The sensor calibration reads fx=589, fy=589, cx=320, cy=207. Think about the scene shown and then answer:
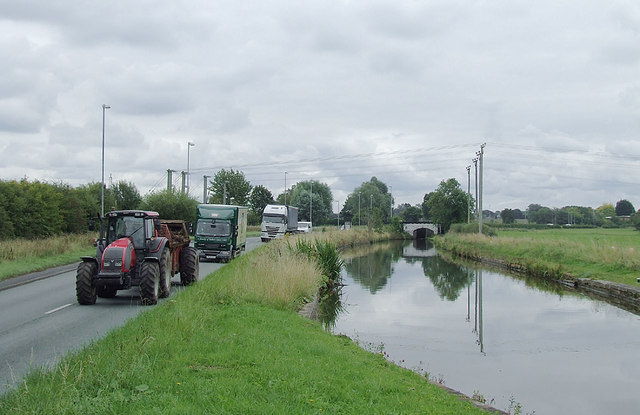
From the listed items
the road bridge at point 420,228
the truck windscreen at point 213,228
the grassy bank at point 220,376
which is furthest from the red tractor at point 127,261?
the road bridge at point 420,228

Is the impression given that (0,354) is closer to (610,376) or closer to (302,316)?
(302,316)

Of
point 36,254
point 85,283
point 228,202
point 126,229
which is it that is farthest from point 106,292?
point 228,202

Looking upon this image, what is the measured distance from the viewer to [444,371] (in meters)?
12.6

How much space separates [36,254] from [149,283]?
53.8 ft

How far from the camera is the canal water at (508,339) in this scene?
11281mm

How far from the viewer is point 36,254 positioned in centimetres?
2823

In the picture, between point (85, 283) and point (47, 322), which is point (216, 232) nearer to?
point (85, 283)

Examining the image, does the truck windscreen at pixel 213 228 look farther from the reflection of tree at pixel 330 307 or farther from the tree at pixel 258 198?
the tree at pixel 258 198

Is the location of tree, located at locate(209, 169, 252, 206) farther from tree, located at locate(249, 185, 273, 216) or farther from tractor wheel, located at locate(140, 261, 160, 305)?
tractor wheel, located at locate(140, 261, 160, 305)

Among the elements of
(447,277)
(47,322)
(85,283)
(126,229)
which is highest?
(126,229)

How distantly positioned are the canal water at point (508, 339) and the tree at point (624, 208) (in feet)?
475

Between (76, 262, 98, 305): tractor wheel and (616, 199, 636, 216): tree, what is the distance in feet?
546

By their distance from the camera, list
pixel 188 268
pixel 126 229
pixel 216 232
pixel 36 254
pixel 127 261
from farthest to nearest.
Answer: pixel 216 232 < pixel 36 254 < pixel 188 268 < pixel 126 229 < pixel 127 261

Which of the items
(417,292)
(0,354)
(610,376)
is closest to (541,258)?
(417,292)
